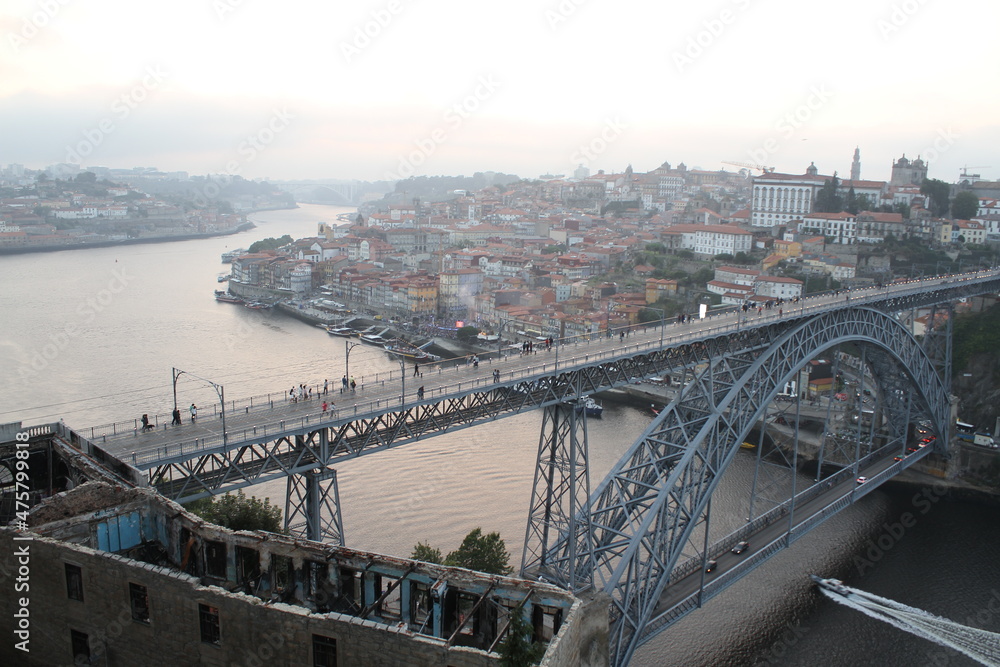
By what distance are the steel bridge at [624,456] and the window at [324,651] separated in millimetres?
3086

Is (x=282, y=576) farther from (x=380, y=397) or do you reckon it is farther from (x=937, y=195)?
(x=937, y=195)

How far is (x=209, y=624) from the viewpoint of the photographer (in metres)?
5.31

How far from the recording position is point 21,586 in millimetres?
5746

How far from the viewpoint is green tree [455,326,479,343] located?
36.9 metres

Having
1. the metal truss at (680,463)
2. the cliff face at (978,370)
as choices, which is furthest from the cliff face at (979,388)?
the metal truss at (680,463)

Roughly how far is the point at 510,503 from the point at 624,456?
237 inches

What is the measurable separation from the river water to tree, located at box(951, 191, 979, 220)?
82.6ft

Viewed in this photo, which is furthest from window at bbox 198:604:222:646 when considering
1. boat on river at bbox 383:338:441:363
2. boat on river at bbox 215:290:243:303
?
boat on river at bbox 215:290:243:303

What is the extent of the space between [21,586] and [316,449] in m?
4.44

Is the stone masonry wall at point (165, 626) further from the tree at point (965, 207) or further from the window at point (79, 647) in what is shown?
the tree at point (965, 207)

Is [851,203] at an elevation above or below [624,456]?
above

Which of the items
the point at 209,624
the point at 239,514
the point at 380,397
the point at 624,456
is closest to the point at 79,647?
the point at 209,624

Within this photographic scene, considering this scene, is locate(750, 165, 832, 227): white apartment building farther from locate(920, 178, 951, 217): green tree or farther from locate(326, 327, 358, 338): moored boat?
locate(326, 327, 358, 338): moored boat

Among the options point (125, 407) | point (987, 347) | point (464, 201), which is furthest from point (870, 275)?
point (464, 201)
